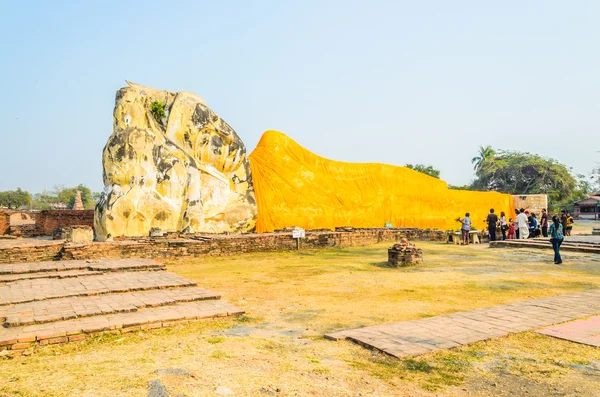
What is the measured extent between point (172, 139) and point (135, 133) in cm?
157

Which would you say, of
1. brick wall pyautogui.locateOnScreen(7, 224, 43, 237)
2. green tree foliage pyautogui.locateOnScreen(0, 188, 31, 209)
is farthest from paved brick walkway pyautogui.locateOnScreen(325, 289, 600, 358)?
green tree foliage pyautogui.locateOnScreen(0, 188, 31, 209)

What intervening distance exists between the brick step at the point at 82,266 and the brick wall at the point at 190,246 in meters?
0.73

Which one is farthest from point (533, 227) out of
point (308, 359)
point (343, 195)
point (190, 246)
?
point (308, 359)

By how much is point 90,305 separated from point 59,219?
18.1m

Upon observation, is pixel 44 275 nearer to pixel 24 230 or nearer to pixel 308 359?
pixel 308 359

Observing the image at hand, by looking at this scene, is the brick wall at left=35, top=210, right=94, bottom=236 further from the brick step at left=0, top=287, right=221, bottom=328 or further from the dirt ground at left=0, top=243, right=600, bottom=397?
the dirt ground at left=0, top=243, right=600, bottom=397

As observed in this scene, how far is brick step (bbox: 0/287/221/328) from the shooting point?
15.3ft

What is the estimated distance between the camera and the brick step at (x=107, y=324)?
4.05 metres

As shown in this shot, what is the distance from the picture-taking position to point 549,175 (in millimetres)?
36188

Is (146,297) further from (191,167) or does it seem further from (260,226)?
(260,226)

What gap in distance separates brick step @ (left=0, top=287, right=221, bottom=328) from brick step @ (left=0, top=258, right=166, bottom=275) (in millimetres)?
2220

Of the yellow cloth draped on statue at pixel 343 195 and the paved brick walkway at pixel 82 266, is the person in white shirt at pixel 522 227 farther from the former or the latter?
the paved brick walkway at pixel 82 266

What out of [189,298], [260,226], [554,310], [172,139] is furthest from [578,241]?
[172,139]

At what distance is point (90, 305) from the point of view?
17.3 feet
